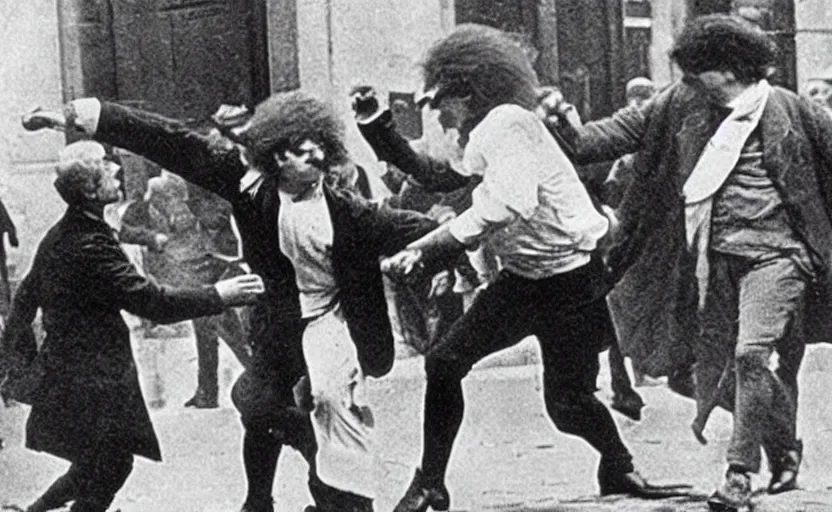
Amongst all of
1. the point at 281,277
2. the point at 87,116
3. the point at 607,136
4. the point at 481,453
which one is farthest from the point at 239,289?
the point at 607,136

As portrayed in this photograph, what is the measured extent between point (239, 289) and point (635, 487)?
4.98ft

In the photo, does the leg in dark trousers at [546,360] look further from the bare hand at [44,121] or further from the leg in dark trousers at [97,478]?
the bare hand at [44,121]

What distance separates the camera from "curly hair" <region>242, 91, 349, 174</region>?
19.8ft

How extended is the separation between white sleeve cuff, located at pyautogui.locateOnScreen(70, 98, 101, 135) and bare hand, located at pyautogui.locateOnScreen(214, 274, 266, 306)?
614 mm

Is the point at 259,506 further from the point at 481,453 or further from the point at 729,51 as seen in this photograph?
the point at 729,51

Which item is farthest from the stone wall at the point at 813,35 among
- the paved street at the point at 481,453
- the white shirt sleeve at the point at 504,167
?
the white shirt sleeve at the point at 504,167

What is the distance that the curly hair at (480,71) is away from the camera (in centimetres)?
610

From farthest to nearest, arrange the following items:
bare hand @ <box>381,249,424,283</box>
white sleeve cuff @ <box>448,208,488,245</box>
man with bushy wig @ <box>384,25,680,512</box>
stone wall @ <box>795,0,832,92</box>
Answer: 1. stone wall @ <box>795,0,832,92</box>
2. man with bushy wig @ <box>384,25,680,512</box>
3. white sleeve cuff @ <box>448,208,488,245</box>
4. bare hand @ <box>381,249,424,283</box>

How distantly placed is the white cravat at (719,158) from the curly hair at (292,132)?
4.21 feet

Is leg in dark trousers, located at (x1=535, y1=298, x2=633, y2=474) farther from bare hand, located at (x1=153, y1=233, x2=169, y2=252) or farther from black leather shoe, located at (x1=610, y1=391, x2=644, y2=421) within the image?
bare hand, located at (x1=153, y1=233, x2=169, y2=252)

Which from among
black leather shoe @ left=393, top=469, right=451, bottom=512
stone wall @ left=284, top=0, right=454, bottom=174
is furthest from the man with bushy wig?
stone wall @ left=284, top=0, right=454, bottom=174

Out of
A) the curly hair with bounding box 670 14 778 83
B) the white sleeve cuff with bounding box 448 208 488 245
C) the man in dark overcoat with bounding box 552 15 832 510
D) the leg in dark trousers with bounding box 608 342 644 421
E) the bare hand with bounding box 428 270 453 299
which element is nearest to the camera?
the white sleeve cuff with bounding box 448 208 488 245

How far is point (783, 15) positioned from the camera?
24.7 feet

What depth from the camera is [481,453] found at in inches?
267
